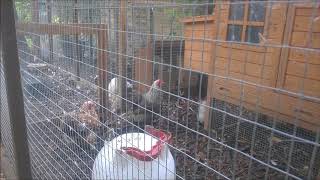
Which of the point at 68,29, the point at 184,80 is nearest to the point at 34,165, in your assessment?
the point at 68,29

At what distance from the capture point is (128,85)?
1732 millimetres

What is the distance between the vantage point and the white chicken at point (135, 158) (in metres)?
1.44

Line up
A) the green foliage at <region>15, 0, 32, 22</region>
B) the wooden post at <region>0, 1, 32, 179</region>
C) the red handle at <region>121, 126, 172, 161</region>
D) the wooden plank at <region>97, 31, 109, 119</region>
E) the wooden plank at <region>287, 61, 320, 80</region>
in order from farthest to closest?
the green foliage at <region>15, 0, 32, 22</region>, the wooden plank at <region>287, 61, 320, 80</region>, the wooden post at <region>0, 1, 32, 179</region>, the wooden plank at <region>97, 31, 109, 119</region>, the red handle at <region>121, 126, 172, 161</region>

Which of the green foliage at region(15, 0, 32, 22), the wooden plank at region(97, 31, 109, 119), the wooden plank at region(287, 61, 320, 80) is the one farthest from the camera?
the green foliage at region(15, 0, 32, 22)

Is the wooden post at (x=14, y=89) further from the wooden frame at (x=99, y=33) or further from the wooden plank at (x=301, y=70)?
the wooden plank at (x=301, y=70)

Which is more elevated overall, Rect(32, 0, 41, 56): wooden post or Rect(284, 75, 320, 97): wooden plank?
Rect(32, 0, 41, 56): wooden post

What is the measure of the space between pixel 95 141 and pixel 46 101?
1.55 feet

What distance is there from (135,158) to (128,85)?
41 centimetres

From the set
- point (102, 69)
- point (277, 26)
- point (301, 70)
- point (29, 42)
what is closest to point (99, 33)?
point (102, 69)

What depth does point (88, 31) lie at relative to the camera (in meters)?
1.70

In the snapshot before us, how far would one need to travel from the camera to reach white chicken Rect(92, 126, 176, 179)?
1439mm

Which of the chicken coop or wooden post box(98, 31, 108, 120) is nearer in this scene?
the chicken coop

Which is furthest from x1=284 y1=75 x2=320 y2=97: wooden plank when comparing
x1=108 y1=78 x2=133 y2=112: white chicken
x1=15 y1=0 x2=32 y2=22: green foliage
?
x1=15 y1=0 x2=32 y2=22: green foliage

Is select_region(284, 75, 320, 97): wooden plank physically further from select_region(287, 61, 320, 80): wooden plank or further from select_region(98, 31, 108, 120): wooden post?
select_region(98, 31, 108, 120): wooden post
